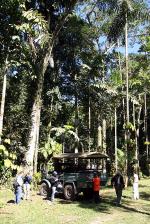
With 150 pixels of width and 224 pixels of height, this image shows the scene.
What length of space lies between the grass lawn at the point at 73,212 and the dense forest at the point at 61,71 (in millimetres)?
4511

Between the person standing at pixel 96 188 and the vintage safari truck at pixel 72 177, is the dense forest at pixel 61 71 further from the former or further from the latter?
the person standing at pixel 96 188

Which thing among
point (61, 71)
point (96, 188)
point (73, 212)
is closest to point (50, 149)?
point (61, 71)

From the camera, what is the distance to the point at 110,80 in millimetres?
36906

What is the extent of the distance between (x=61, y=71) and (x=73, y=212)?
57.6 feet

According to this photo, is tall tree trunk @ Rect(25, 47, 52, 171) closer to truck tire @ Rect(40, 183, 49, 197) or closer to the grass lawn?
truck tire @ Rect(40, 183, 49, 197)

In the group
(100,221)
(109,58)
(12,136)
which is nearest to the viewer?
(100,221)

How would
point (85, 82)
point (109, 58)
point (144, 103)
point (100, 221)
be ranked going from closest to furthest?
point (100, 221), point (85, 82), point (109, 58), point (144, 103)

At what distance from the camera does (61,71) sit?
106 feet

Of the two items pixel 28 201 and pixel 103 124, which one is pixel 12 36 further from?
pixel 103 124

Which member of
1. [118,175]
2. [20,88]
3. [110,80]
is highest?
[110,80]

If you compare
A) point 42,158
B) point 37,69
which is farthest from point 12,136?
point 37,69

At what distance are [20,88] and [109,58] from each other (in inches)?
357

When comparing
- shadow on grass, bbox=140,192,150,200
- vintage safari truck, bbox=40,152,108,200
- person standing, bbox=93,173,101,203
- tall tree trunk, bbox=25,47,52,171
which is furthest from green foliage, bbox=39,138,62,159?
person standing, bbox=93,173,101,203

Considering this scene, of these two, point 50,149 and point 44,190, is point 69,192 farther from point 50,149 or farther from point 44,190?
point 50,149
